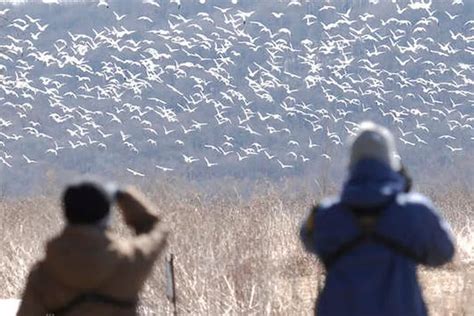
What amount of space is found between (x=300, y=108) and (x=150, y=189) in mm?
51505

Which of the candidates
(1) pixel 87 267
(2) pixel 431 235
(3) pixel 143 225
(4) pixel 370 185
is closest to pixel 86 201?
(1) pixel 87 267

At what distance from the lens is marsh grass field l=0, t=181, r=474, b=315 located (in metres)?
13.2

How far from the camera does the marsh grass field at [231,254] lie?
1324cm

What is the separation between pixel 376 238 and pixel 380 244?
0.03 m

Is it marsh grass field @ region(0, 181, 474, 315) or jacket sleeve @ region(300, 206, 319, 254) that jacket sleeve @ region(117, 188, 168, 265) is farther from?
marsh grass field @ region(0, 181, 474, 315)

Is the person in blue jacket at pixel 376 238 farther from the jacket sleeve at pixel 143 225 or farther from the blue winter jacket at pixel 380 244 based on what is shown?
the jacket sleeve at pixel 143 225

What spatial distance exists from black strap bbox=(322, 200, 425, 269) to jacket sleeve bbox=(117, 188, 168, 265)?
2.47ft

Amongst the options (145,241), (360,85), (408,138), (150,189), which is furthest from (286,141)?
(145,241)

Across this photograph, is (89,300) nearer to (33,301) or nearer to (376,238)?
(33,301)

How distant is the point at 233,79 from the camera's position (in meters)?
79.6

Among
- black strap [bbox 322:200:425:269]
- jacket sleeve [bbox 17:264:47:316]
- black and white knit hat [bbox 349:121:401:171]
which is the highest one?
black and white knit hat [bbox 349:121:401:171]

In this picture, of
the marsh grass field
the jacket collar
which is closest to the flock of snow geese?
the marsh grass field

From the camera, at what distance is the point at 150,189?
58.6 ft

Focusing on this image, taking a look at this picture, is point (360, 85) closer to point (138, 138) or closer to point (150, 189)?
point (138, 138)
